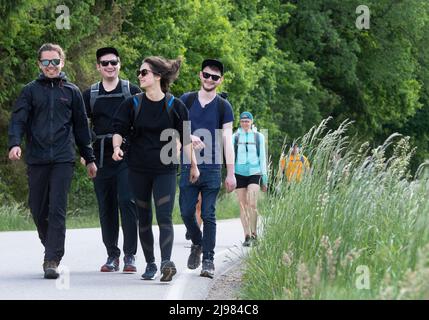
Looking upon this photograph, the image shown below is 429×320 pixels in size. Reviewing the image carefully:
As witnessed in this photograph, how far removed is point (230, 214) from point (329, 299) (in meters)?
23.0

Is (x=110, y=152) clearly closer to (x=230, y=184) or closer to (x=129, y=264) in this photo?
(x=129, y=264)

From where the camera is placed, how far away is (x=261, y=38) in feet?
163

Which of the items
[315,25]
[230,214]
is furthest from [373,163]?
[315,25]

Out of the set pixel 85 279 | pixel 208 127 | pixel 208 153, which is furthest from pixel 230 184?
pixel 85 279

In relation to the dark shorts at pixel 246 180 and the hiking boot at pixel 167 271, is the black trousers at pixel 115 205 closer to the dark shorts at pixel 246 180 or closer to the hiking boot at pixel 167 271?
the hiking boot at pixel 167 271

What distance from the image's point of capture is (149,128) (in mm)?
11328

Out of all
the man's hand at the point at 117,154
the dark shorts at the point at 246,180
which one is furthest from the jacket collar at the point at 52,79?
the dark shorts at the point at 246,180

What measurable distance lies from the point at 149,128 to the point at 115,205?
1451 millimetres

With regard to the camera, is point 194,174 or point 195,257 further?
point 195,257

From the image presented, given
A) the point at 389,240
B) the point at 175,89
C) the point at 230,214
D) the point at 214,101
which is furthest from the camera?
the point at 175,89

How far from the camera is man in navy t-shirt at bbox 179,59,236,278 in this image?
39.5 feet

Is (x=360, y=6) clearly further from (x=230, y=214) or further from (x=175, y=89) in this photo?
(x=230, y=214)

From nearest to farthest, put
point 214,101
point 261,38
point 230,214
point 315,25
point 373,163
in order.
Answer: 1. point 373,163
2. point 214,101
3. point 230,214
4. point 261,38
5. point 315,25

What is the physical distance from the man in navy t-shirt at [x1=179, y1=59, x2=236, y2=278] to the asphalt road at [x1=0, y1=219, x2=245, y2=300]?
1.45 feet
